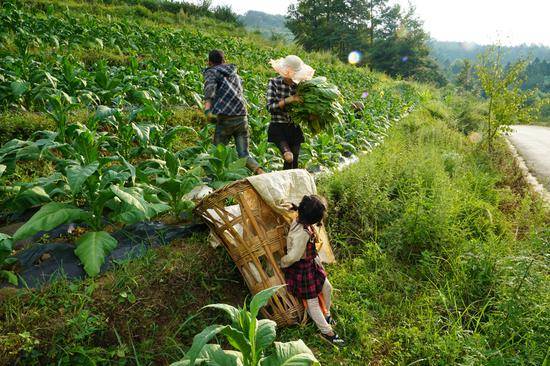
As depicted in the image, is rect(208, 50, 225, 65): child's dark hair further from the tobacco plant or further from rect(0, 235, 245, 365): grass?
the tobacco plant

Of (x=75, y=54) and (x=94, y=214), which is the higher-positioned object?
(x=75, y=54)

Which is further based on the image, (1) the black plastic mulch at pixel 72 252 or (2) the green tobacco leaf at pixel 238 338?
(1) the black plastic mulch at pixel 72 252

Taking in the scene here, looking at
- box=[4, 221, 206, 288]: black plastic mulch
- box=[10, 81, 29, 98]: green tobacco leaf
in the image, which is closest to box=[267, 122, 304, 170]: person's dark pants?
box=[4, 221, 206, 288]: black plastic mulch

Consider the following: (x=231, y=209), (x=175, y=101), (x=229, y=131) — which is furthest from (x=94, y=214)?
(x=175, y=101)

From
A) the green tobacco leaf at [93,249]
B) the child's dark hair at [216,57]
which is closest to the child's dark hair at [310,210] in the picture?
the green tobacco leaf at [93,249]

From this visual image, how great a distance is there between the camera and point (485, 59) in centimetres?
905

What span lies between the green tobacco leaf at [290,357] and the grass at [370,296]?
30.2 inches

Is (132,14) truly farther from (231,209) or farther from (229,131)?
(231,209)

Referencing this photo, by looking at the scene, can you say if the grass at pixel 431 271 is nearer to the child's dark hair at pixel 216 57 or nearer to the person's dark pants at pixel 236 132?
the person's dark pants at pixel 236 132

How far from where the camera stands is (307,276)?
9.68 feet

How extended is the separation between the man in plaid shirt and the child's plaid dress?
1.71 metres

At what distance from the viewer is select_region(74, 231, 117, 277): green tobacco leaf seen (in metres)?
2.76

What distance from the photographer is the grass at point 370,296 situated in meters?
2.49

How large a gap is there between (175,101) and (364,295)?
532 cm
